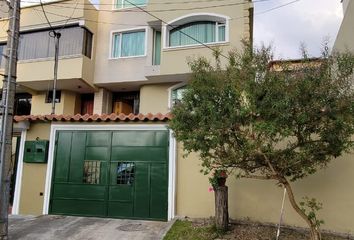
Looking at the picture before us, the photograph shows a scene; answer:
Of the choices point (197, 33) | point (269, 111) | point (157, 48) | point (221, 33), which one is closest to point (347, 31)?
point (221, 33)

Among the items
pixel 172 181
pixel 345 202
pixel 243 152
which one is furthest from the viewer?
pixel 172 181

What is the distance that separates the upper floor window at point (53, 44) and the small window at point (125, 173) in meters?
8.90

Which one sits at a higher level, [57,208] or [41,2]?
[41,2]

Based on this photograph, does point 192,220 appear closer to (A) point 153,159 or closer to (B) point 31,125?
(A) point 153,159

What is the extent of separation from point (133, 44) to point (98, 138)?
28.8 ft

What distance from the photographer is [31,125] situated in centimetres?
1062

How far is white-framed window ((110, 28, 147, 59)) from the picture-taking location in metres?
17.6

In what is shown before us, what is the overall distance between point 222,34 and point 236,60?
9460 millimetres

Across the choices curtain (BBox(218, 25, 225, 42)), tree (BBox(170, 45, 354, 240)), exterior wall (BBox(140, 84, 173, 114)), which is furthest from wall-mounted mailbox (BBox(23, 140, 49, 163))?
curtain (BBox(218, 25, 225, 42))

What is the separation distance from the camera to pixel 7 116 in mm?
7754

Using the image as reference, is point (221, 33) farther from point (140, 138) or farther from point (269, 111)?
point (269, 111)

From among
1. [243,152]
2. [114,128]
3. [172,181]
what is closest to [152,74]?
[114,128]

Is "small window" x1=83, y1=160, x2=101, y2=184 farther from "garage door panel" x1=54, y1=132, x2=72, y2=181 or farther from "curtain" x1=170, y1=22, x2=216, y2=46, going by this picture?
"curtain" x1=170, y1=22, x2=216, y2=46

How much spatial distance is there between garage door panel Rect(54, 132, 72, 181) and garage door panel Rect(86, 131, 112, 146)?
25.4 inches
